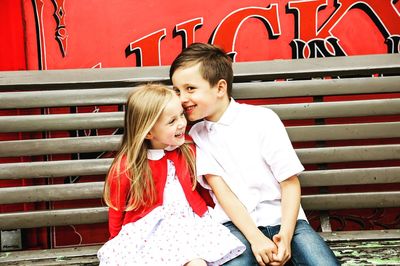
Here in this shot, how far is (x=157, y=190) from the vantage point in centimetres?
198

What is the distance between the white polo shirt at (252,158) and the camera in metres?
2.02

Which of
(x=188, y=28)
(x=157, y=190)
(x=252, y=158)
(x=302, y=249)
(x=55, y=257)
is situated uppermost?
(x=188, y=28)

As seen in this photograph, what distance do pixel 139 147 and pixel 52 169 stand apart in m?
0.61

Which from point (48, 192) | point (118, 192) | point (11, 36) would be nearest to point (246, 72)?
point (118, 192)

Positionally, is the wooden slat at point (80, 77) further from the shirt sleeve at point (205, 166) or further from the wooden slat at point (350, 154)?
the wooden slat at point (350, 154)

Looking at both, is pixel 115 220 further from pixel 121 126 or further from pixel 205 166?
pixel 121 126

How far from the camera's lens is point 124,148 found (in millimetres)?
2033

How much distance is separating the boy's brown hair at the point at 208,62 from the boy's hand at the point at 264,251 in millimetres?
742

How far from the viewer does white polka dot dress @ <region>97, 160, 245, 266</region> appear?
1.78 meters

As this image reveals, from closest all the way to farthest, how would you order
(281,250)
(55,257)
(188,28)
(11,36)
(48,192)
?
1. (281,250)
2. (55,257)
3. (48,192)
4. (11,36)
5. (188,28)

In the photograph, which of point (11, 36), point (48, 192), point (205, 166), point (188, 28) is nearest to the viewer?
point (205, 166)

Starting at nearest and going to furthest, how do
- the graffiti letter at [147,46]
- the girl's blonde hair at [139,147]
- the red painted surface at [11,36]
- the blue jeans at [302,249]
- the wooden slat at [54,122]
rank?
the blue jeans at [302,249]
the girl's blonde hair at [139,147]
the wooden slat at [54,122]
the red painted surface at [11,36]
the graffiti letter at [147,46]

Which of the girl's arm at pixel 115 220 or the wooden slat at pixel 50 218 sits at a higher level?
the girl's arm at pixel 115 220

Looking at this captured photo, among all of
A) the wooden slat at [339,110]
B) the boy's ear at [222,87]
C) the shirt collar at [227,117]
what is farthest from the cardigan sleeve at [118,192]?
the wooden slat at [339,110]
